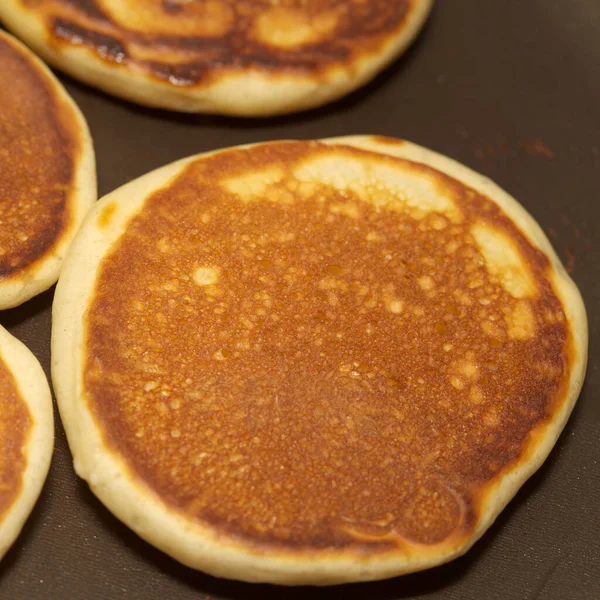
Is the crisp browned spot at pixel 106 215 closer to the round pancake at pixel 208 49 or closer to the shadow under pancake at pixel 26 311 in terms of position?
the shadow under pancake at pixel 26 311

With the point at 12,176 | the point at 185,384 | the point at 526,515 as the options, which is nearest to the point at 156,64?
the point at 12,176

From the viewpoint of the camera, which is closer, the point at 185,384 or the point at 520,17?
the point at 185,384

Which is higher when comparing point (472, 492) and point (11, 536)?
point (472, 492)

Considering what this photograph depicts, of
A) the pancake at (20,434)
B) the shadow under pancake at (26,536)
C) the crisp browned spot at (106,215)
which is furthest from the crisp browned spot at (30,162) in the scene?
the shadow under pancake at (26,536)

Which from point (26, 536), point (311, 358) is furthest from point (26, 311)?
point (311, 358)

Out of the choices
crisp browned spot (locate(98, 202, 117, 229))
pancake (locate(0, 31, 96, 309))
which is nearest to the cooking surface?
pancake (locate(0, 31, 96, 309))

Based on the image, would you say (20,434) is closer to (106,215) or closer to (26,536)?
(26,536)

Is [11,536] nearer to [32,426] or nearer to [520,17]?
[32,426]
